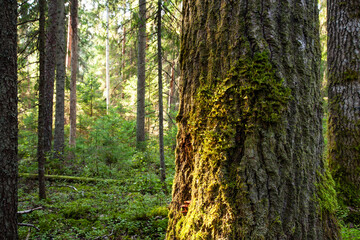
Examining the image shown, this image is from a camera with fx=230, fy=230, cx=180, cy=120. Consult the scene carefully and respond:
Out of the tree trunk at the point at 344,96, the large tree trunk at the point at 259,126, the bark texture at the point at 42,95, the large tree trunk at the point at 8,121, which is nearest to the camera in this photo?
the large tree trunk at the point at 259,126

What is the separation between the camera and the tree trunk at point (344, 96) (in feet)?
13.5

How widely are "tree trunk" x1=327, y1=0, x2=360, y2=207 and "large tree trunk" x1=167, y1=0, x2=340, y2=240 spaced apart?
288cm

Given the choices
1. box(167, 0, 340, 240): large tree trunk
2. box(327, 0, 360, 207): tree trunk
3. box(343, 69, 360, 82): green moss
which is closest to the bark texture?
box(167, 0, 340, 240): large tree trunk

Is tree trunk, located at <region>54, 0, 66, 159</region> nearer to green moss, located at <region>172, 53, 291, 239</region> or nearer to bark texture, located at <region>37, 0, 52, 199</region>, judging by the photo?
bark texture, located at <region>37, 0, 52, 199</region>

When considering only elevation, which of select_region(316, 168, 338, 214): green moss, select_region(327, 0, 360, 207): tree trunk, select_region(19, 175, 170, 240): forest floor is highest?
select_region(327, 0, 360, 207): tree trunk

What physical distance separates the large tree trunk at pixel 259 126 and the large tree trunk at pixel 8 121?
8.09 ft

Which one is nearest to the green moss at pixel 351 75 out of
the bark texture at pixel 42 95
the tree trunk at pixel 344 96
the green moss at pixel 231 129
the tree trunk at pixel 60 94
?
the tree trunk at pixel 344 96

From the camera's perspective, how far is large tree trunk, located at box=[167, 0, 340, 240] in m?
1.57

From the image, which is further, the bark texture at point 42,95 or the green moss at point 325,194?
the bark texture at point 42,95

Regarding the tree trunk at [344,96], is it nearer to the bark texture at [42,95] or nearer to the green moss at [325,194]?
the green moss at [325,194]

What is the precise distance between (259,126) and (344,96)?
3.69m

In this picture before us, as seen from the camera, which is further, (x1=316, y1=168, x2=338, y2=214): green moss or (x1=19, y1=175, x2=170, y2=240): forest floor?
(x1=19, y1=175, x2=170, y2=240): forest floor

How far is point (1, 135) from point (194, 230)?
8.59 feet

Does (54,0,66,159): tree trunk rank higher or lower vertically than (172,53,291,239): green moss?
higher
